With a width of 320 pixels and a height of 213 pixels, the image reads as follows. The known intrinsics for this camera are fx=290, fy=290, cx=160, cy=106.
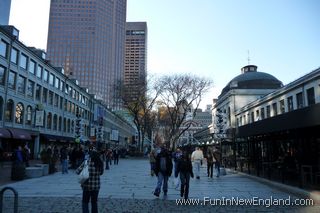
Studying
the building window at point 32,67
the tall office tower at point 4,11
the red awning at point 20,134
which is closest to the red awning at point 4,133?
the red awning at point 20,134

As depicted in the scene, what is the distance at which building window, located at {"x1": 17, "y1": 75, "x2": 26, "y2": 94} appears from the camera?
35.6 metres

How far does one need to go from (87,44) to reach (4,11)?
84.5 m

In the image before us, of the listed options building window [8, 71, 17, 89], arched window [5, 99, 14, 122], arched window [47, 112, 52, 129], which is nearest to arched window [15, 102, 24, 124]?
arched window [5, 99, 14, 122]

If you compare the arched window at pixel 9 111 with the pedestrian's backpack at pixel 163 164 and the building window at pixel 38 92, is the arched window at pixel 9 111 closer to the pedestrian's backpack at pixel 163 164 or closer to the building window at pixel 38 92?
the building window at pixel 38 92

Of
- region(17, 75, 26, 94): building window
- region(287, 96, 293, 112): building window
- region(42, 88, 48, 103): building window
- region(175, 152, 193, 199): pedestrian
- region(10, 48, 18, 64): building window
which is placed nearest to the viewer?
region(175, 152, 193, 199): pedestrian

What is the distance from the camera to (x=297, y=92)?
30188mm

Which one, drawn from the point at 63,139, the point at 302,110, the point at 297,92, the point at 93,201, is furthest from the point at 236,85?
the point at 93,201

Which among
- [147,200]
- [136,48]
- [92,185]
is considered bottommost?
[147,200]

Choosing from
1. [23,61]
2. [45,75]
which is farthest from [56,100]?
[23,61]

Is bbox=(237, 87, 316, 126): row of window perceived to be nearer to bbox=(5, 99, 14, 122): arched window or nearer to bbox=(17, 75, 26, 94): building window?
bbox=(5, 99, 14, 122): arched window

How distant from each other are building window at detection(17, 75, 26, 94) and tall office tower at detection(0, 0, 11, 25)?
12.0 metres

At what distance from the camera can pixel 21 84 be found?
3631 centimetres

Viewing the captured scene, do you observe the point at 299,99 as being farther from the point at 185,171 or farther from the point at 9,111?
the point at 9,111

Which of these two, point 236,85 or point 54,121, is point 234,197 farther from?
point 236,85
